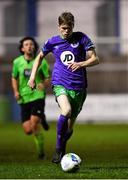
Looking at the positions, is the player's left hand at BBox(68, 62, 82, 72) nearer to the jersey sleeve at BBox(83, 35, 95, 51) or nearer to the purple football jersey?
the purple football jersey

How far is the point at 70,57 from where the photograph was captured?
1198cm

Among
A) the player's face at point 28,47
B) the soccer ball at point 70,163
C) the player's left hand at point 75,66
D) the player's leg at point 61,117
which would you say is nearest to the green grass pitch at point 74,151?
the soccer ball at point 70,163

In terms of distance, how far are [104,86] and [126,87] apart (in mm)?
1022

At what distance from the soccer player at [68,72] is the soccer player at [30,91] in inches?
117

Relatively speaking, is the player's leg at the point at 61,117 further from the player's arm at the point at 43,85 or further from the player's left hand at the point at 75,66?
the player's arm at the point at 43,85

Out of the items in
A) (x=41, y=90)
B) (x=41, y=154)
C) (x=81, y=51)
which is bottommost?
(x=41, y=154)

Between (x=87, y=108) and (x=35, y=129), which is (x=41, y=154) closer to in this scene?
(x=35, y=129)

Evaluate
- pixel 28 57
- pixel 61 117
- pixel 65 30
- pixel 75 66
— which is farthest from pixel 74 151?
pixel 65 30

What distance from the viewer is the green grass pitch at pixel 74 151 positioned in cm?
1054

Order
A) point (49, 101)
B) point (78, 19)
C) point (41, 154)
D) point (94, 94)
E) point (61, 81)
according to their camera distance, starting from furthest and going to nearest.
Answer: point (78, 19) < point (94, 94) < point (49, 101) < point (41, 154) < point (61, 81)

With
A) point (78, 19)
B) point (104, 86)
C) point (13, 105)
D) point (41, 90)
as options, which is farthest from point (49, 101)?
point (41, 90)

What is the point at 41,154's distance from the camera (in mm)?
14867

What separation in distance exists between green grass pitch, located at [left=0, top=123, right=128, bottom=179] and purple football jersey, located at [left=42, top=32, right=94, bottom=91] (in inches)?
50.6

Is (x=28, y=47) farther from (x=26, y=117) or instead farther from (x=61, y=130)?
(x=61, y=130)
